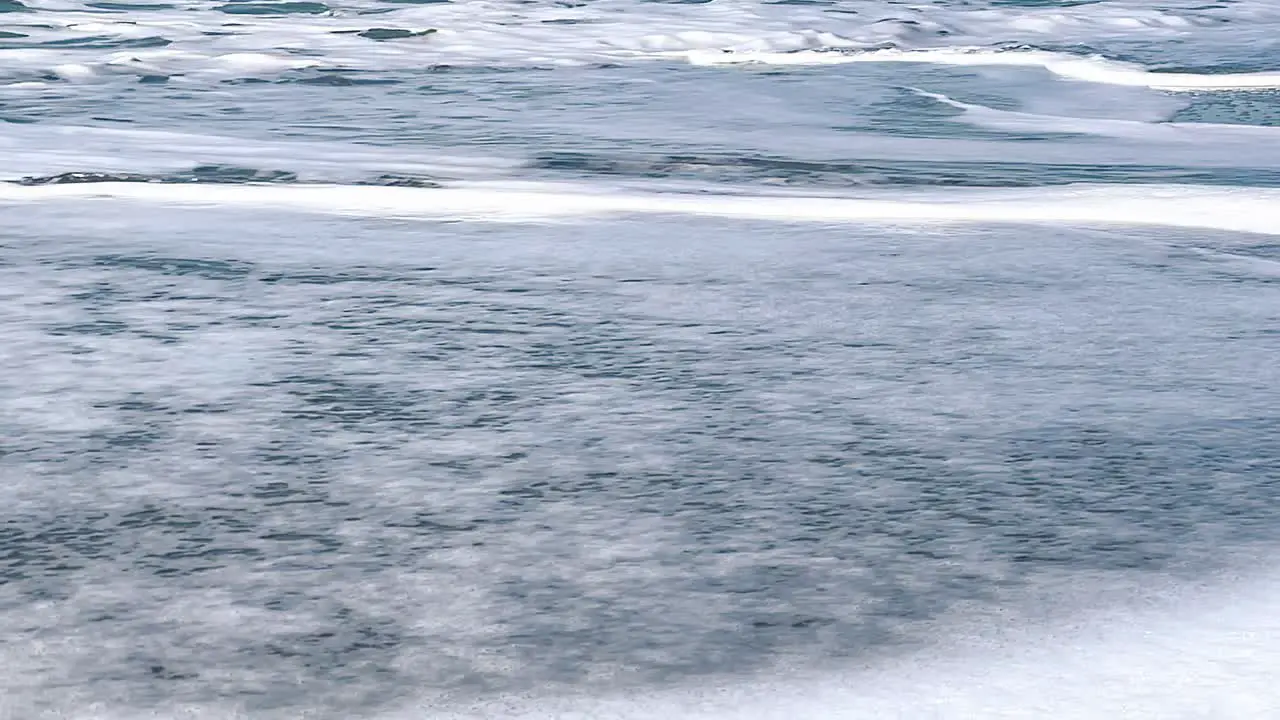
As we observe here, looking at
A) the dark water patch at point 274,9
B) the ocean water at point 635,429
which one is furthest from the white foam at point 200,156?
the dark water patch at point 274,9

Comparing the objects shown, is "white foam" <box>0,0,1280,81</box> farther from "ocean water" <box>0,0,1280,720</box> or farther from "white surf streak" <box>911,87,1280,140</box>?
"ocean water" <box>0,0,1280,720</box>

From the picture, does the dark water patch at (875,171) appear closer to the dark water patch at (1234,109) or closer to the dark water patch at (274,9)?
the dark water patch at (1234,109)

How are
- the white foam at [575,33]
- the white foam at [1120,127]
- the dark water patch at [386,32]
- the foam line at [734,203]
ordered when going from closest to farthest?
1. the foam line at [734,203]
2. the white foam at [1120,127]
3. the white foam at [575,33]
4. the dark water patch at [386,32]

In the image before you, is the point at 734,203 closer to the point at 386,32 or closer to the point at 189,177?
the point at 189,177

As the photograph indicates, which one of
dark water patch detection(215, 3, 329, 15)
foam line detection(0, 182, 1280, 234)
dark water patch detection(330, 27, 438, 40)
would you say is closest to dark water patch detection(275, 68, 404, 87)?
dark water patch detection(330, 27, 438, 40)

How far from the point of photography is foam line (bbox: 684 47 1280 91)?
5.83 m

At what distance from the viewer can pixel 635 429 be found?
182 centimetres

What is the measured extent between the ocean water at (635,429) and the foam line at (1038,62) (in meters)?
1.77

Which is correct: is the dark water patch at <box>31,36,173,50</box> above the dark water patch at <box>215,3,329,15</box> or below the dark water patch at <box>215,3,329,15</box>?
above

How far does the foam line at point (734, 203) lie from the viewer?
3.15 meters

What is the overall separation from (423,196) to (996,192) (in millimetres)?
1077

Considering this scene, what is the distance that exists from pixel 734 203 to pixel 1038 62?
347cm

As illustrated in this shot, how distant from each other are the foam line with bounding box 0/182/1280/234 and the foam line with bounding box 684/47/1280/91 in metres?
2.45

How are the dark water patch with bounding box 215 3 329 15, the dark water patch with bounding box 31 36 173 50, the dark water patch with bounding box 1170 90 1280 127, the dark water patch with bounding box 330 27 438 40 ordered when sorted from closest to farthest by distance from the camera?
the dark water patch with bounding box 1170 90 1280 127 < the dark water patch with bounding box 31 36 173 50 < the dark water patch with bounding box 330 27 438 40 < the dark water patch with bounding box 215 3 329 15
